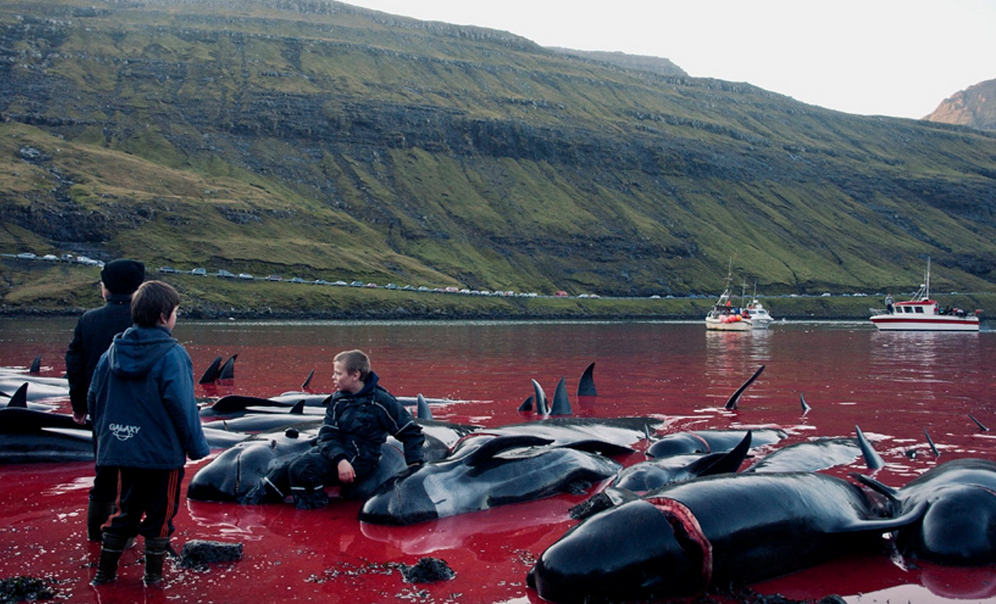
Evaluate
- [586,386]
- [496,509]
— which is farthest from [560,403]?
[496,509]

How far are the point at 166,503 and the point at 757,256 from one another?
146 meters

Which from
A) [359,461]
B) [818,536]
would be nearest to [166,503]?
[359,461]

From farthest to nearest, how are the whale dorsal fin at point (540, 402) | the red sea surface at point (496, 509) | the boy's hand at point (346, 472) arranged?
the whale dorsal fin at point (540, 402) → the boy's hand at point (346, 472) → the red sea surface at point (496, 509)

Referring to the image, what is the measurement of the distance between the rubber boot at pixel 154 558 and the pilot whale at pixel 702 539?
2805 millimetres

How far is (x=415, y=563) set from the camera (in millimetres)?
6988

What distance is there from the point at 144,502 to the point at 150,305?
1489 mm

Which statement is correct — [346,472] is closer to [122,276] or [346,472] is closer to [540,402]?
[122,276]

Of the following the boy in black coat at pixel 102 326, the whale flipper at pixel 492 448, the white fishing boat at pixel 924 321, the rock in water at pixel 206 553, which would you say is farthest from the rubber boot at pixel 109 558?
the white fishing boat at pixel 924 321

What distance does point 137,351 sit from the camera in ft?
19.9

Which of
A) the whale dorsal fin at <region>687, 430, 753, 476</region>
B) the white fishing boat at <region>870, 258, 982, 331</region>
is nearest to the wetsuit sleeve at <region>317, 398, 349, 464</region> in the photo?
the whale dorsal fin at <region>687, 430, 753, 476</region>

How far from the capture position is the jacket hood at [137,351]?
6.02 metres

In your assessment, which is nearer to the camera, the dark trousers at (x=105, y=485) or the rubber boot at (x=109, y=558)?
the rubber boot at (x=109, y=558)

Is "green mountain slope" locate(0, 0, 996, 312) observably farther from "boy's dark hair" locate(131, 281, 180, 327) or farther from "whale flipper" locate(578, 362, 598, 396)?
"boy's dark hair" locate(131, 281, 180, 327)

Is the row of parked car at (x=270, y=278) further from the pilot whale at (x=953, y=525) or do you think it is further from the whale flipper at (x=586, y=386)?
the pilot whale at (x=953, y=525)
